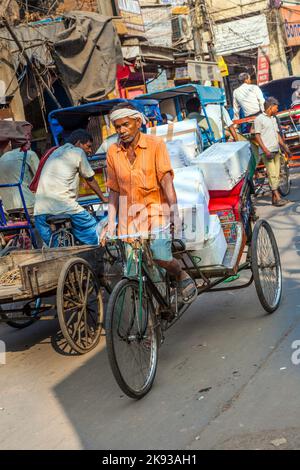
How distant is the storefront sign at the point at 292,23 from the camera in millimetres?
32875

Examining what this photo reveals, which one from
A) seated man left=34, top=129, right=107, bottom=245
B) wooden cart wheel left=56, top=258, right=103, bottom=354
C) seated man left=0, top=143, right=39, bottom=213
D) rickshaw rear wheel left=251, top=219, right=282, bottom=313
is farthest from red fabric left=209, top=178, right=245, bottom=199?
seated man left=0, top=143, right=39, bottom=213

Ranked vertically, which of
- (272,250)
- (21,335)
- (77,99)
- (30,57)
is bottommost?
(21,335)

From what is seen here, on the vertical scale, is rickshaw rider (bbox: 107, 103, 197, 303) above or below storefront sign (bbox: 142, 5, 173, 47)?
below

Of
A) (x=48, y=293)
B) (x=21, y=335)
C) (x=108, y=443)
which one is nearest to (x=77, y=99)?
(x=21, y=335)

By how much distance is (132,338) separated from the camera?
4.71 meters

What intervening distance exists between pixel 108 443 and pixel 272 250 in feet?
10.4

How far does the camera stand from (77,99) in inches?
493

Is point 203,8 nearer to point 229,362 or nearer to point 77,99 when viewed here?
point 77,99

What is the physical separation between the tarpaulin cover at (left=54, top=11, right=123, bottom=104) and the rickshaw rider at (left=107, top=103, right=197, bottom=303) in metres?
7.56

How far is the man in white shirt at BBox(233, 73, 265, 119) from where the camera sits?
1602cm

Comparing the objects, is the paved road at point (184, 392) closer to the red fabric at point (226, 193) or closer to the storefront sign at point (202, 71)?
the red fabric at point (226, 193)

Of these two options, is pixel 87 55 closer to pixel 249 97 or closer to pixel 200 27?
pixel 249 97

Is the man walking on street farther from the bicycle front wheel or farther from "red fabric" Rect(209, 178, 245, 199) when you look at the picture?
the bicycle front wheel

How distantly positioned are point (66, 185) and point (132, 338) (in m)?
2.97
